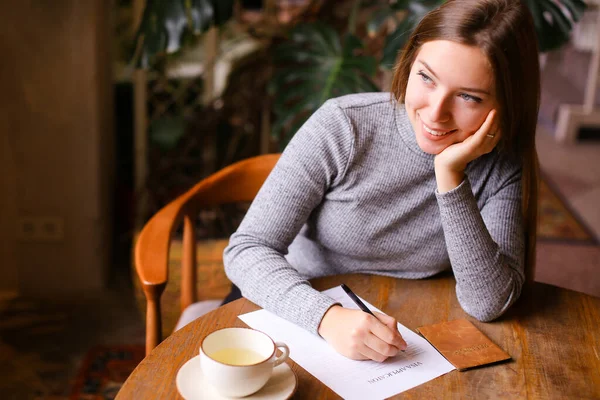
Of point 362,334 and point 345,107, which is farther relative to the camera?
point 345,107

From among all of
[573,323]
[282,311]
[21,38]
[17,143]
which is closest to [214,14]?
[21,38]

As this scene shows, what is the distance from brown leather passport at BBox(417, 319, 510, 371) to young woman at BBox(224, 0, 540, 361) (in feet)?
0.19

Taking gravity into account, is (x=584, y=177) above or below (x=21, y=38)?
below

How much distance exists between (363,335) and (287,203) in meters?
0.32

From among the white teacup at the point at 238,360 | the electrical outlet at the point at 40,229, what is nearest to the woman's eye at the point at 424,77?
the white teacup at the point at 238,360

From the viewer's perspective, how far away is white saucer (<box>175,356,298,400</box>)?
0.80 meters

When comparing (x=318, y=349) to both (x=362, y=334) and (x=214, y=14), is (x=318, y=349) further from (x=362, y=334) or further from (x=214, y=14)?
(x=214, y=14)

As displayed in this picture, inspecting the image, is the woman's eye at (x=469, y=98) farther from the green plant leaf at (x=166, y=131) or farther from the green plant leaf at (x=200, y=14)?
the green plant leaf at (x=166, y=131)

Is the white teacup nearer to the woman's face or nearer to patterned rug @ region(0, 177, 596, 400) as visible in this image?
the woman's face

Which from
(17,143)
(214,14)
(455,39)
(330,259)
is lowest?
(17,143)

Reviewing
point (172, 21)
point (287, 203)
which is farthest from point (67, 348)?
point (287, 203)

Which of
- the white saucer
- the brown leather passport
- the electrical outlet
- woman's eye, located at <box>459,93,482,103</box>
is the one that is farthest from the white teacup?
the electrical outlet

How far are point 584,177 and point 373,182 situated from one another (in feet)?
10.9

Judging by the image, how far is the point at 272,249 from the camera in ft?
3.79
